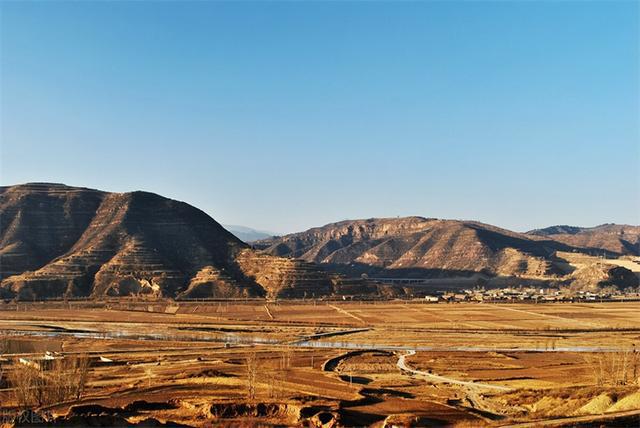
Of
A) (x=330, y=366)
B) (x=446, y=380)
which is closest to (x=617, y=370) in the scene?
(x=446, y=380)

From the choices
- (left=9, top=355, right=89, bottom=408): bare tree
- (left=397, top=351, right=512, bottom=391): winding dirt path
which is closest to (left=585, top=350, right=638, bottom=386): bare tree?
(left=397, top=351, right=512, bottom=391): winding dirt path

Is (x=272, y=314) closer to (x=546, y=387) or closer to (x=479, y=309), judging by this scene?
(x=479, y=309)

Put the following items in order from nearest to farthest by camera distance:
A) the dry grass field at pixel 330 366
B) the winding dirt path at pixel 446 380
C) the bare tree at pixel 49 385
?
the dry grass field at pixel 330 366, the bare tree at pixel 49 385, the winding dirt path at pixel 446 380

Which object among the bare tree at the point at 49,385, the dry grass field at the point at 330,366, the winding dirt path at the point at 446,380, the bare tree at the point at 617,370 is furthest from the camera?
the winding dirt path at the point at 446,380

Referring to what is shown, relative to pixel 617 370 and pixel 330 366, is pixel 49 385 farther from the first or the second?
pixel 617 370

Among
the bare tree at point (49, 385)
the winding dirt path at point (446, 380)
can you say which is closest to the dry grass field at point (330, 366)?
the winding dirt path at point (446, 380)

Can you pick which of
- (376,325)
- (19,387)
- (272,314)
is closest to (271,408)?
(19,387)

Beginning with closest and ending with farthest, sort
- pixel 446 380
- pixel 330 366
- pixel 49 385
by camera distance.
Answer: pixel 49 385
pixel 446 380
pixel 330 366

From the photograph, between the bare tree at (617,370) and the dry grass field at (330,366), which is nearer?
the dry grass field at (330,366)

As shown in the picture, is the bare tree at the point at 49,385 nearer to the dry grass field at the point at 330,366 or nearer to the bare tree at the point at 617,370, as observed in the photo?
the dry grass field at the point at 330,366
